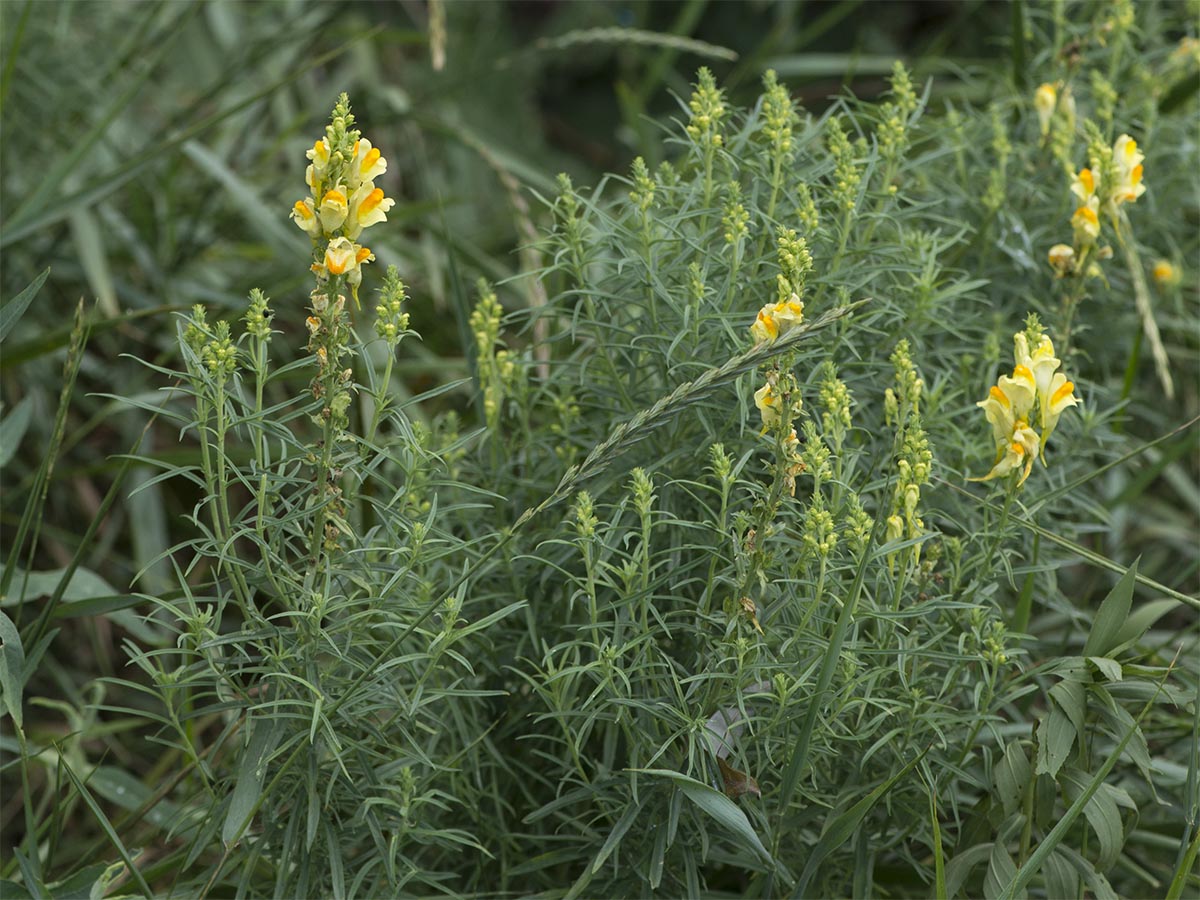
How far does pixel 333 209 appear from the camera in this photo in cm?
109

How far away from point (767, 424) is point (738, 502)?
0.58 feet

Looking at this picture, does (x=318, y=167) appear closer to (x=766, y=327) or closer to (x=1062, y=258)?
(x=766, y=327)

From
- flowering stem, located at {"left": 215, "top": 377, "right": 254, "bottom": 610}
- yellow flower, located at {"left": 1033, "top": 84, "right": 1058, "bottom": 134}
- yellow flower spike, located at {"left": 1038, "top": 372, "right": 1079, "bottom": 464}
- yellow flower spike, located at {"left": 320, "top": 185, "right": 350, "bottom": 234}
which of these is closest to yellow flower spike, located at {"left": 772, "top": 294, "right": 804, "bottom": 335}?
yellow flower spike, located at {"left": 1038, "top": 372, "right": 1079, "bottom": 464}

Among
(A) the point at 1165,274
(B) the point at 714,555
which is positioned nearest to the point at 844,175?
(B) the point at 714,555

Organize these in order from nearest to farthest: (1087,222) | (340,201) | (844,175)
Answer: (340,201)
(844,175)
(1087,222)

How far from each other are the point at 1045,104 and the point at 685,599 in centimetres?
105

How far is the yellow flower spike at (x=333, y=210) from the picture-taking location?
1.09 meters

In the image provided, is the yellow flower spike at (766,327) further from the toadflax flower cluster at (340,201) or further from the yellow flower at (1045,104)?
the yellow flower at (1045,104)

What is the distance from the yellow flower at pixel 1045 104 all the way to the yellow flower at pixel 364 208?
1122mm

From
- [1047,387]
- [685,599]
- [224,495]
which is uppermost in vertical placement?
[224,495]

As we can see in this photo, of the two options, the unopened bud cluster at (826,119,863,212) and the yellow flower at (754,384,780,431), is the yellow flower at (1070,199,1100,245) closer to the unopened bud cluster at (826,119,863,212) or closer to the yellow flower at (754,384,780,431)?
the unopened bud cluster at (826,119,863,212)

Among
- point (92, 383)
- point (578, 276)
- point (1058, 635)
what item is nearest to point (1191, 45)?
point (1058, 635)

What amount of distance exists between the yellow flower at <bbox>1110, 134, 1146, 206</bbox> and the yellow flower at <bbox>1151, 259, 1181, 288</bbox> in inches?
16.3

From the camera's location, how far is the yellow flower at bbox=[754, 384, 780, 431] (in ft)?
3.82
